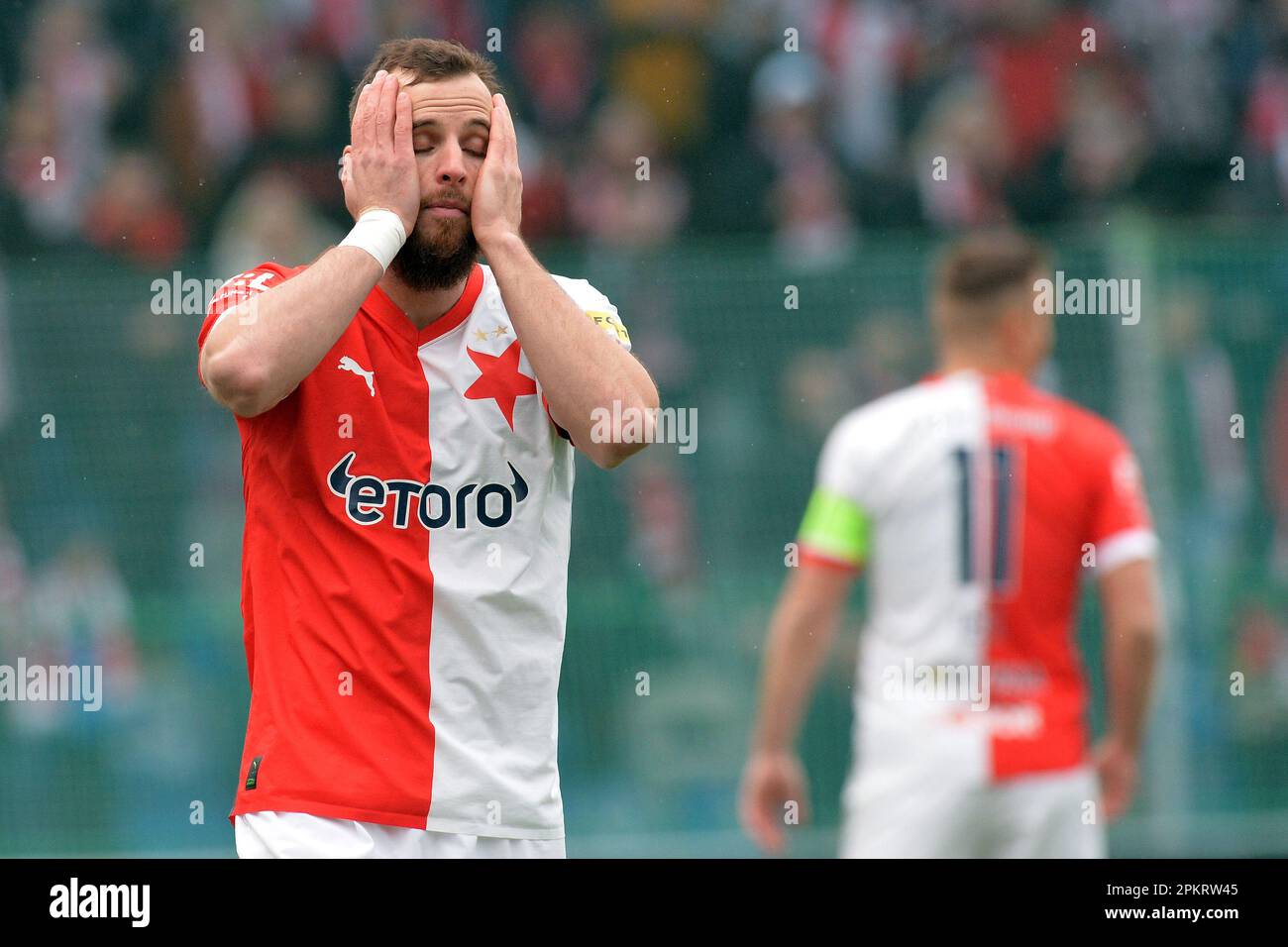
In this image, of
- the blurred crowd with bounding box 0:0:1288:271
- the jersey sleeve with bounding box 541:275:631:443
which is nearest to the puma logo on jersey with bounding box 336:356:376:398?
the jersey sleeve with bounding box 541:275:631:443

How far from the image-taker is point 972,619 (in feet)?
15.8

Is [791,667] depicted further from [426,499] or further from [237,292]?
[237,292]

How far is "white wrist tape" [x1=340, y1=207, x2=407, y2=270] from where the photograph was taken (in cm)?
386

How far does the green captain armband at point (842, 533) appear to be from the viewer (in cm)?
489

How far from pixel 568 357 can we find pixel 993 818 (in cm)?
184

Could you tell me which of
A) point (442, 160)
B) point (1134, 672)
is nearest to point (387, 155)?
point (442, 160)

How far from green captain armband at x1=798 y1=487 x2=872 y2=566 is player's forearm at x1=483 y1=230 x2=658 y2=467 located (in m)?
1.11

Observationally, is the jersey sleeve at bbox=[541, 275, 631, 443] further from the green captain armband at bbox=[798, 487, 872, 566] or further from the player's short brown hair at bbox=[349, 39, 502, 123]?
the green captain armband at bbox=[798, 487, 872, 566]

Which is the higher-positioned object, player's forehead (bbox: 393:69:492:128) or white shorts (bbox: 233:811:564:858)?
player's forehead (bbox: 393:69:492:128)

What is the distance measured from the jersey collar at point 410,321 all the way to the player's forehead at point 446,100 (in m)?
0.37

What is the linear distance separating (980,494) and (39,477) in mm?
5440

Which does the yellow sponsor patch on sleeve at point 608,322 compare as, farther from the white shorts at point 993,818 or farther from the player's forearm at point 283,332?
the white shorts at point 993,818

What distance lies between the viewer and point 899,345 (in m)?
8.94
